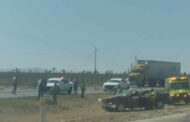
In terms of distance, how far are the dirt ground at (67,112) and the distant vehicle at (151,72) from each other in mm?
28477

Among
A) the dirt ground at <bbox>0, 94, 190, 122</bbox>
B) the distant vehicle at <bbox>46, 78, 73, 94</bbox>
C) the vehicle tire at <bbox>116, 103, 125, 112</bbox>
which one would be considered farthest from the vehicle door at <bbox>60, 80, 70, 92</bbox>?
the vehicle tire at <bbox>116, 103, 125, 112</bbox>

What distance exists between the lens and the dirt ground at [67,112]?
35.3m

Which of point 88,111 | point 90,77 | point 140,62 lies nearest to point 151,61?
point 140,62

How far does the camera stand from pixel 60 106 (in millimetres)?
44469

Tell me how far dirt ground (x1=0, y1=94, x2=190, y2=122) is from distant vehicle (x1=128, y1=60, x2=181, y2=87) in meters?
28.5

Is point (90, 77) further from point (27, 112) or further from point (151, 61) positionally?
point (27, 112)

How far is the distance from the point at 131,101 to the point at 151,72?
39.8m

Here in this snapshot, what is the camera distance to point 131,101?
4166cm

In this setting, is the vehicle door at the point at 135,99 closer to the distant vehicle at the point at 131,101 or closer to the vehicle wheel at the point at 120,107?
the distant vehicle at the point at 131,101

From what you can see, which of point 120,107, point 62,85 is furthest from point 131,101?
point 62,85

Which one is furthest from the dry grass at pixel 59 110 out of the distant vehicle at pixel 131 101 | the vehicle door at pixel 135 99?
the vehicle door at pixel 135 99

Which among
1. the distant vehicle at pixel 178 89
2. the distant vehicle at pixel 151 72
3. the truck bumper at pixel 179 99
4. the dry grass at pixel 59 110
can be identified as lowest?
the dry grass at pixel 59 110

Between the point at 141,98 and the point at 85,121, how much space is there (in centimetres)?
1144

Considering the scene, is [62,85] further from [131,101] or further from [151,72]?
[151,72]
